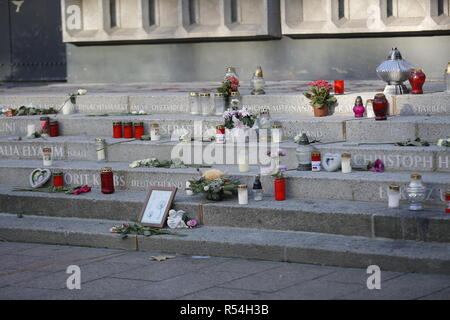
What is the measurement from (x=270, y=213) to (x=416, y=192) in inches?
50.3

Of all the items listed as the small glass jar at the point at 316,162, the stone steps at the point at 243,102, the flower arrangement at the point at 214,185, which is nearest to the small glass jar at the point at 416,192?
the small glass jar at the point at 316,162

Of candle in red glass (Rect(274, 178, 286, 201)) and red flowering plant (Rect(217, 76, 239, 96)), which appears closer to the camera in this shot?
candle in red glass (Rect(274, 178, 286, 201))

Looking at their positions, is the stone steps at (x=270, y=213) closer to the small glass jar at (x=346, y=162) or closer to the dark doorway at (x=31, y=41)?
the small glass jar at (x=346, y=162)

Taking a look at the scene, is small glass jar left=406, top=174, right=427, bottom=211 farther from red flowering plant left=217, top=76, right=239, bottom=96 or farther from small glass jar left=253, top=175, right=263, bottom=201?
red flowering plant left=217, top=76, right=239, bottom=96

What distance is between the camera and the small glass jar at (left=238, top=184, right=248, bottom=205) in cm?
824

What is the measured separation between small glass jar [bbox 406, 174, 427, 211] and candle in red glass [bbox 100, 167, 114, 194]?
298cm

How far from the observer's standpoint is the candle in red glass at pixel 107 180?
9062 mm

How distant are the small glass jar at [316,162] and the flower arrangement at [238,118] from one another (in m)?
1.09

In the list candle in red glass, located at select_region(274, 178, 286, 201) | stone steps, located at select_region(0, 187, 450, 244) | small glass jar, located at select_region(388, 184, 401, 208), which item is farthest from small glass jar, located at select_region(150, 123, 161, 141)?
small glass jar, located at select_region(388, 184, 401, 208)

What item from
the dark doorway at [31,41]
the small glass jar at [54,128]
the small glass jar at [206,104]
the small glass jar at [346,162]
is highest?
the dark doorway at [31,41]

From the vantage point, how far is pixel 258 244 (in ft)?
25.1
